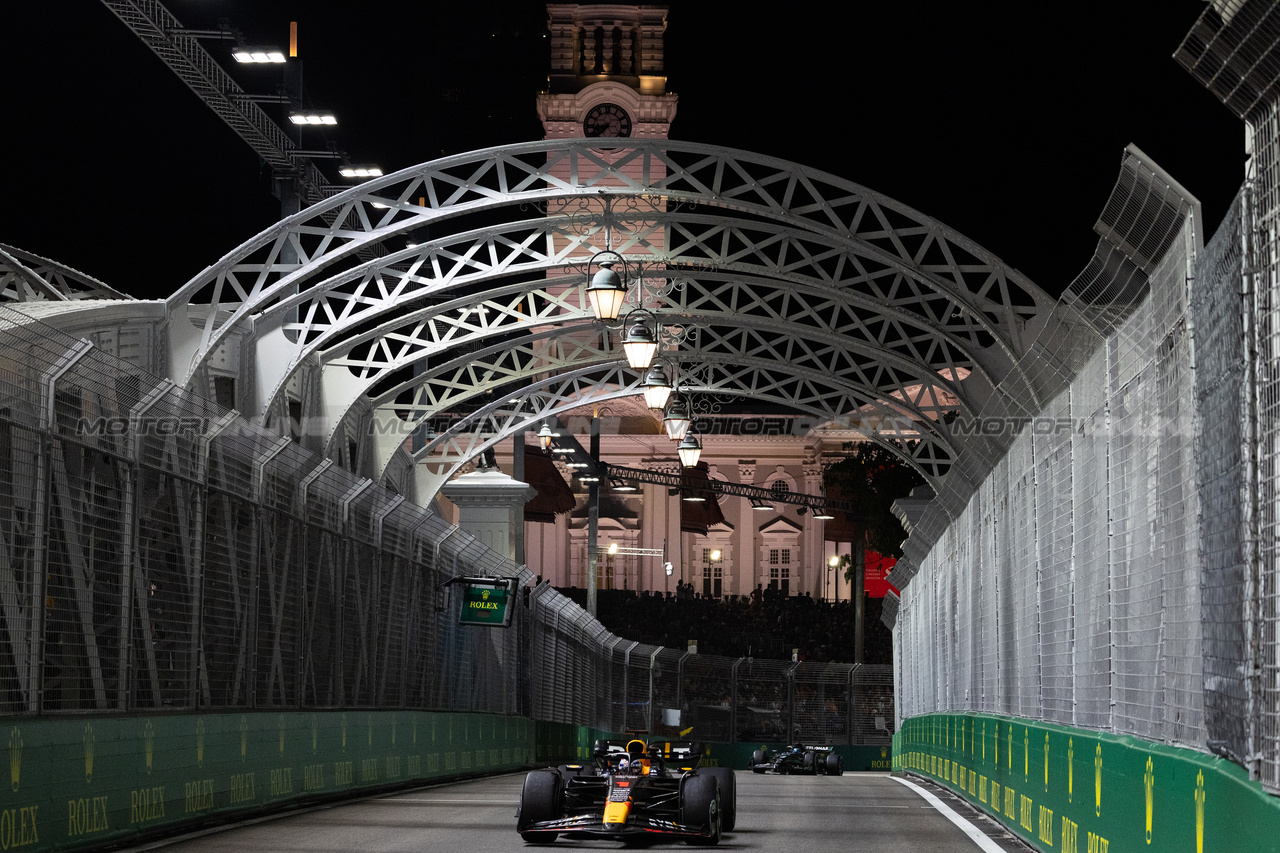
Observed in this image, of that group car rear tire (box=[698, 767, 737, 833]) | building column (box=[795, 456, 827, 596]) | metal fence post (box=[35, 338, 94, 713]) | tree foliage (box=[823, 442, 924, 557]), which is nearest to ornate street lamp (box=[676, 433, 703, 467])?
car rear tire (box=[698, 767, 737, 833])

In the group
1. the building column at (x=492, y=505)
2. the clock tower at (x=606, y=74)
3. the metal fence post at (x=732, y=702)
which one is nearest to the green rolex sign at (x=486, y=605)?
the building column at (x=492, y=505)

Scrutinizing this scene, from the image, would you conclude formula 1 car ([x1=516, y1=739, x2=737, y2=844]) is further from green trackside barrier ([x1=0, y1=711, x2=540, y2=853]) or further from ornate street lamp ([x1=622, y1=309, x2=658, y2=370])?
ornate street lamp ([x1=622, y1=309, x2=658, y2=370])

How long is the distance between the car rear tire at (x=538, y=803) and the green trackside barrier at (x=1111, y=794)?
124 inches

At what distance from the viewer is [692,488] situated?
3966 centimetres

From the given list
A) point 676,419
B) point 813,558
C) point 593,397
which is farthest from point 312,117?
point 813,558

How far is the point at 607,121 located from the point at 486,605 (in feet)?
234

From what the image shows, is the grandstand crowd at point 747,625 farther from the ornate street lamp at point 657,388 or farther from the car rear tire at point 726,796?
the car rear tire at point 726,796

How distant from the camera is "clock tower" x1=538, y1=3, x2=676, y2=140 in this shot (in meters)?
91.6

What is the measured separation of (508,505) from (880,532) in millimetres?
18144

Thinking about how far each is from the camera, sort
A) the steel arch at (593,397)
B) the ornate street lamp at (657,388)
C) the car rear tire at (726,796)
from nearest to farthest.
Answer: the car rear tire at (726,796) → the ornate street lamp at (657,388) → the steel arch at (593,397)

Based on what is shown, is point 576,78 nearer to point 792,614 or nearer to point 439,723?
point 792,614

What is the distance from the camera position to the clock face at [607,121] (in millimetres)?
91688

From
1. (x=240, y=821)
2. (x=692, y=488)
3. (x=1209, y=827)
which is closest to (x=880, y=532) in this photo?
(x=692, y=488)

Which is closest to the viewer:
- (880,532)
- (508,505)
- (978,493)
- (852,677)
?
(978,493)
